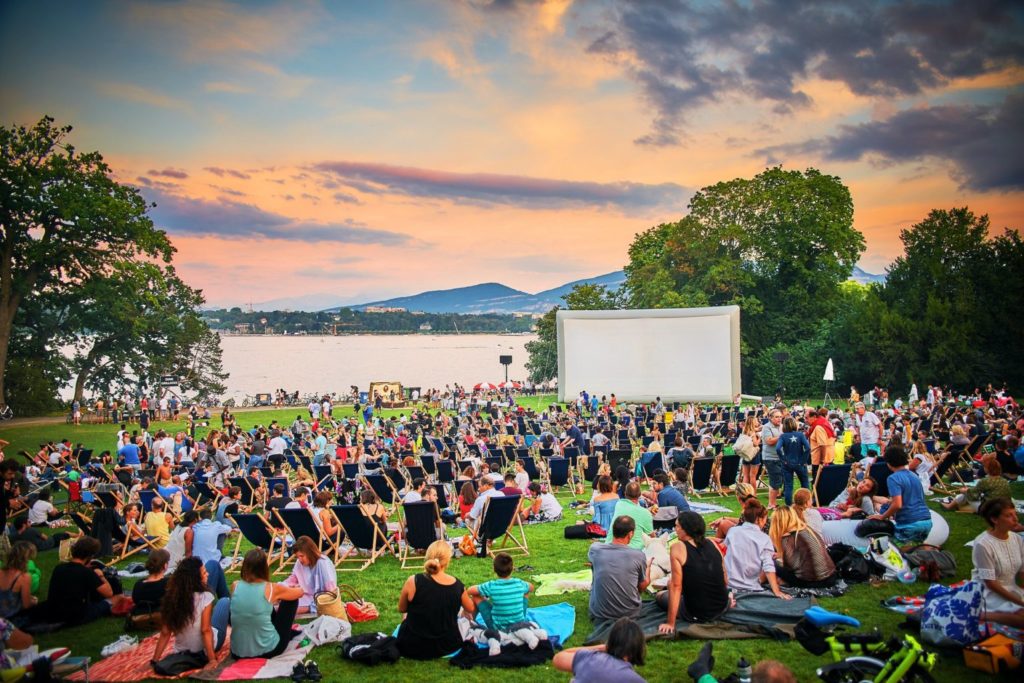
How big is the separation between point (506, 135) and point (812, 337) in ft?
75.7

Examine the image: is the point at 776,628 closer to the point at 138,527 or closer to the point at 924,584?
the point at 924,584

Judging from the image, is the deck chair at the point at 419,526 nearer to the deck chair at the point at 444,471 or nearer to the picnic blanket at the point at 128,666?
the picnic blanket at the point at 128,666

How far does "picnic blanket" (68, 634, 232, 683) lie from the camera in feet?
17.3

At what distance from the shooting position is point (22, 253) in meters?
34.3

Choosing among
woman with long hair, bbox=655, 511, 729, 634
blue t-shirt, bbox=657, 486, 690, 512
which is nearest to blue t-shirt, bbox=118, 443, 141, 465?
blue t-shirt, bbox=657, 486, 690, 512

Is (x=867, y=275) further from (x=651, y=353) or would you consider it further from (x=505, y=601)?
(x=505, y=601)

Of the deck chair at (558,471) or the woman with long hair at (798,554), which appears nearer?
the woman with long hair at (798,554)

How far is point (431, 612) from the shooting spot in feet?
18.0

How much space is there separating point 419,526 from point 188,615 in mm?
3493

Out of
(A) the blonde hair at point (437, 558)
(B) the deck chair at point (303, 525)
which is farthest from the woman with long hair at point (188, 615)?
(B) the deck chair at point (303, 525)

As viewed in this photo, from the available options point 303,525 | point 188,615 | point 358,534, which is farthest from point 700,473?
point 188,615

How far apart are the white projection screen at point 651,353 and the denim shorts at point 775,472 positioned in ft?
72.9

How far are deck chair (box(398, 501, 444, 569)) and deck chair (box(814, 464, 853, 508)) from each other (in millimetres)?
5369

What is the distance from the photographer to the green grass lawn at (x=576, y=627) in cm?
510
